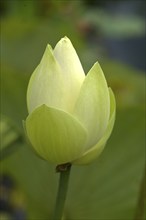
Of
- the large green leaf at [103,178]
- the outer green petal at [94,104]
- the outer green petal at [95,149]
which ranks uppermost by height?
the outer green petal at [94,104]

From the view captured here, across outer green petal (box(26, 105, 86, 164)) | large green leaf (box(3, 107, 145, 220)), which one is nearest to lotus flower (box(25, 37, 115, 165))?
outer green petal (box(26, 105, 86, 164))

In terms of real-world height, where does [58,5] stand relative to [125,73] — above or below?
above

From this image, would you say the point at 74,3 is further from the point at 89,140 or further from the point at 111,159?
the point at 89,140

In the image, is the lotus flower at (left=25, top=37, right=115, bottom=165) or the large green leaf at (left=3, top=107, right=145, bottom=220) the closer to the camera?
the lotus flower at (left=25, top=37, right=115, bottom=165)

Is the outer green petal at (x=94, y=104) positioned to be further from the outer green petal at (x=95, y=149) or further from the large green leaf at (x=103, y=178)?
the large green leaf at (x=103, y=178)

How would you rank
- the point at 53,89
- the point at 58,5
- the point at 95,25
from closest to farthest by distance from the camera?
the point at 53,89
the point at 58,5
the point at 95,25

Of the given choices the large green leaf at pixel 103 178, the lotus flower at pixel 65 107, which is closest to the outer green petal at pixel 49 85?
the lotus flower at pixel 65 107

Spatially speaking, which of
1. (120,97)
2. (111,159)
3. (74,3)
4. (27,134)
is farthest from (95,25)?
(27,134)

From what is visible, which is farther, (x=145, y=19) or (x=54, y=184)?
(x=145, y=19)

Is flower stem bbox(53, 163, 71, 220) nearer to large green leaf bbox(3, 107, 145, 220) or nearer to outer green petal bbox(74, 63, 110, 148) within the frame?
outer green petal bbox(74, 63, 110, 148)
